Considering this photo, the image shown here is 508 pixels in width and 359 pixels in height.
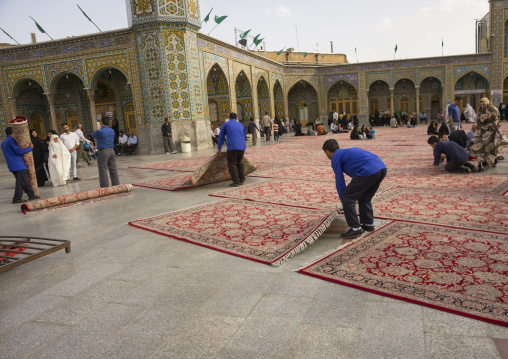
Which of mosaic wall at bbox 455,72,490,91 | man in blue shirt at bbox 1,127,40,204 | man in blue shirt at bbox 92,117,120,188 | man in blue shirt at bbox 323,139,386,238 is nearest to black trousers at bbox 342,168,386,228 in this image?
man in blue shirt at bbox 323,139,386,238

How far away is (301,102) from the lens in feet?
A: 86.7

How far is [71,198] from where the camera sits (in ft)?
16.9

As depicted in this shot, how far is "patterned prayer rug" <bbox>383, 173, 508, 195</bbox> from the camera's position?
4.48m

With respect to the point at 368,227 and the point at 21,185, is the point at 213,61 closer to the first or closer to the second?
the point at 21,185

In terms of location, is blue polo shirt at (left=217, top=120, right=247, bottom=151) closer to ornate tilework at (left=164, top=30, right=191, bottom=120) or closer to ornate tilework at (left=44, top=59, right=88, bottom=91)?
ornate tilework at (left=164, top=30, right=191, bottom=120)

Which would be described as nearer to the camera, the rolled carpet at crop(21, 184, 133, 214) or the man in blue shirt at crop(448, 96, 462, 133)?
the rolled carpet at crop(21, 184, 133, 214)

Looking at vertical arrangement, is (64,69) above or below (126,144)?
above

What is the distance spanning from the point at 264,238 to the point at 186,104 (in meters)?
10.4

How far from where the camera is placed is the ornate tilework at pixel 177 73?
40.4 ft

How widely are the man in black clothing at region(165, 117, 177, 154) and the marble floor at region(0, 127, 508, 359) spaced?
961cm

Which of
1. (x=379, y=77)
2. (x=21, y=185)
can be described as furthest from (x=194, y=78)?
(x=379, y=77)

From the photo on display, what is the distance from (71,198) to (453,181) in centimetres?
518

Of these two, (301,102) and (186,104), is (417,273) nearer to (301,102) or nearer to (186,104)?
(186,104)

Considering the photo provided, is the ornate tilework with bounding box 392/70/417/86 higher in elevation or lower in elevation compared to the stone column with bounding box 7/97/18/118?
higher
